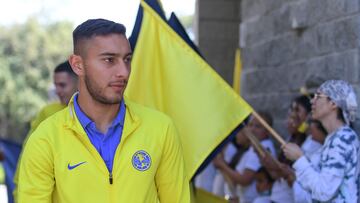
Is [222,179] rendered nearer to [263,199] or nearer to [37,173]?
[263,199]

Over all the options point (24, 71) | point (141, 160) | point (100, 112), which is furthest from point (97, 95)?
point (24, 71)

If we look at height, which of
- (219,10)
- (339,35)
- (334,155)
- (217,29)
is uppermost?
(219,10)

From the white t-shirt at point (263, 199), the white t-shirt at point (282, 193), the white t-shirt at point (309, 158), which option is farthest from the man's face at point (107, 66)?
the white t-shirt at point (263, 199)

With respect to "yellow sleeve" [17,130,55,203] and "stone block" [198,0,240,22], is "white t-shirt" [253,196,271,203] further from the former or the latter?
"stone block" [198,0,240,22]

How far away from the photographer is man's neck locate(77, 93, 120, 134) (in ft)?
9.43

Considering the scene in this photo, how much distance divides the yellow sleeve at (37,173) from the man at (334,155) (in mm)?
1902

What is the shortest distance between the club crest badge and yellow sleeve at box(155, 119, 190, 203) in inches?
4.1

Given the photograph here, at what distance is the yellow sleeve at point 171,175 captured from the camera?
2.86 metres

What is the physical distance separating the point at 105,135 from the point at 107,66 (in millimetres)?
299

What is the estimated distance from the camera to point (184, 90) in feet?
15.0

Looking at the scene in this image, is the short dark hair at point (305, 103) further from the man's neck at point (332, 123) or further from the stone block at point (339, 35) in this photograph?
the man's neck at point (332, 123)

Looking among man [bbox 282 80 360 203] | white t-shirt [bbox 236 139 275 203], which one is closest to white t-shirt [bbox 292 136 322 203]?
man [bbox 282 80 360 203]

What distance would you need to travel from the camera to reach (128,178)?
274 centimetres

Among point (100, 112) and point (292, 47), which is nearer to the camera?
point (100, 112)
